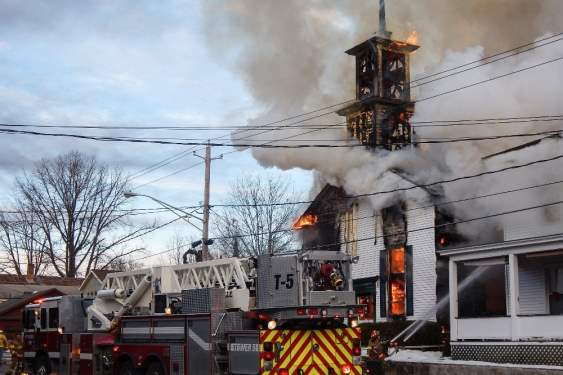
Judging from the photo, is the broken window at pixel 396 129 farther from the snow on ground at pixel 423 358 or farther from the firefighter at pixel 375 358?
the firefighter at pixel 375 358

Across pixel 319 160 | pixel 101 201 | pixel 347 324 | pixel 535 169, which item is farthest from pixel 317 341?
pixel 101 201

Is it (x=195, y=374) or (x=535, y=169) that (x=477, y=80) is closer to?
(x=535, y=169)

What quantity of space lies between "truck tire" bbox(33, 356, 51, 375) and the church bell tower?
14.0m

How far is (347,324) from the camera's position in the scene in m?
12.9

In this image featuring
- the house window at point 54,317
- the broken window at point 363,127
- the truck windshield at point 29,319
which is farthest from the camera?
the broken window at point 363,127

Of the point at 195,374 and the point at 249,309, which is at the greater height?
the point at 249,309

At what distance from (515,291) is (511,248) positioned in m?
0.98

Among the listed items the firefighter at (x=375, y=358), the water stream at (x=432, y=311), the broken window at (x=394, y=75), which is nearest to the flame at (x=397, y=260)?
the water stream at (x=432, y=311)

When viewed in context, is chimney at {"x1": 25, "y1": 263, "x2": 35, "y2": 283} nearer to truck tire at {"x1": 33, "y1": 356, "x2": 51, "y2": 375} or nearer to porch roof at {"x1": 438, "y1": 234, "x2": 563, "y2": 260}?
truck tire at {"x1": 33, "y1": 356, "x2": 51, "y2": 375}

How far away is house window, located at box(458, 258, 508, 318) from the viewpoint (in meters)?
21.3

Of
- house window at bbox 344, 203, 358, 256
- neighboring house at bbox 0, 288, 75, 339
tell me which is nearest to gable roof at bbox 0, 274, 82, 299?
neighboring house at bbox 0, 288, 75, 339

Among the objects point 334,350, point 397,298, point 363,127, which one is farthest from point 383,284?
point 334,350

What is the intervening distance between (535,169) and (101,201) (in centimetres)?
3187

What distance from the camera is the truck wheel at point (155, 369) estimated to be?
1377 centimetres
